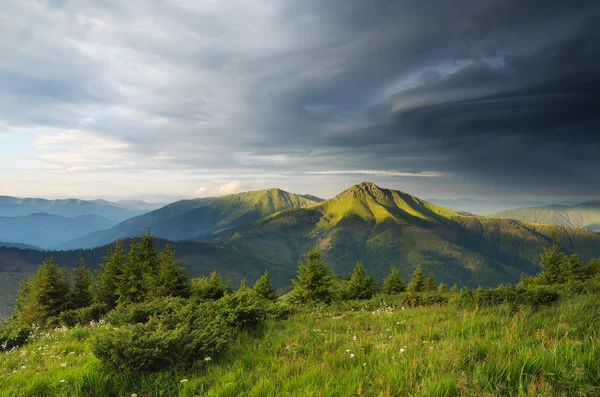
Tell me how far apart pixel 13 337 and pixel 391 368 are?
521 inches

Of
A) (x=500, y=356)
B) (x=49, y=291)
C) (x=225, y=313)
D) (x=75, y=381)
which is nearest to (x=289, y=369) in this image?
(x=500, y=356)

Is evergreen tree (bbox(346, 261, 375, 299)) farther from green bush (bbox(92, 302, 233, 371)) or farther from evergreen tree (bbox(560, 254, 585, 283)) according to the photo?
green bush (bbox(92, 302, 233, 371))

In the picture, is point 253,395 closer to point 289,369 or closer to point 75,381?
point 289,369

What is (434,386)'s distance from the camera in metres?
3.26

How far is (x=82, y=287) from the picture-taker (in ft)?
122

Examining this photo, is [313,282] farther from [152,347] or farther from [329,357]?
[152,347]

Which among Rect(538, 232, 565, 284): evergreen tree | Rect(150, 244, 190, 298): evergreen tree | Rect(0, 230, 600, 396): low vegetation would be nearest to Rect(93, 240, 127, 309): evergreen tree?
Rect(150, 244, 190, 298): evergreen tree

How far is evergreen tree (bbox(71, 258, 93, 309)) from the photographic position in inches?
1410

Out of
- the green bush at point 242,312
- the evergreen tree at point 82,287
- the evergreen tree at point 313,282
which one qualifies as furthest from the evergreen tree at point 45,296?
the green bush at point 242,312

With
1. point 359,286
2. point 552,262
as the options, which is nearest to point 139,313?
point 359,286

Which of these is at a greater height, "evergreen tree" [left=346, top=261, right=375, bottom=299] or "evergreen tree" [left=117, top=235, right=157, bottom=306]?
"evergreen tree" [left=117, top=235, right=157, bottom=306]

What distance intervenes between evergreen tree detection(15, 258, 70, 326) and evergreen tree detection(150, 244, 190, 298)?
16099 mm

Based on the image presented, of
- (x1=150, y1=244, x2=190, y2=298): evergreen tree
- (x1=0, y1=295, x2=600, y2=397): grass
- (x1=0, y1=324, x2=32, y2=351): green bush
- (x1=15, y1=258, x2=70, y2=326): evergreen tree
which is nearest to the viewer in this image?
(x1=0, y1=295, x2=600, y2=397): grass

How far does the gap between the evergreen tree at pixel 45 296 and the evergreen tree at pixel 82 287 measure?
1.42 meters
